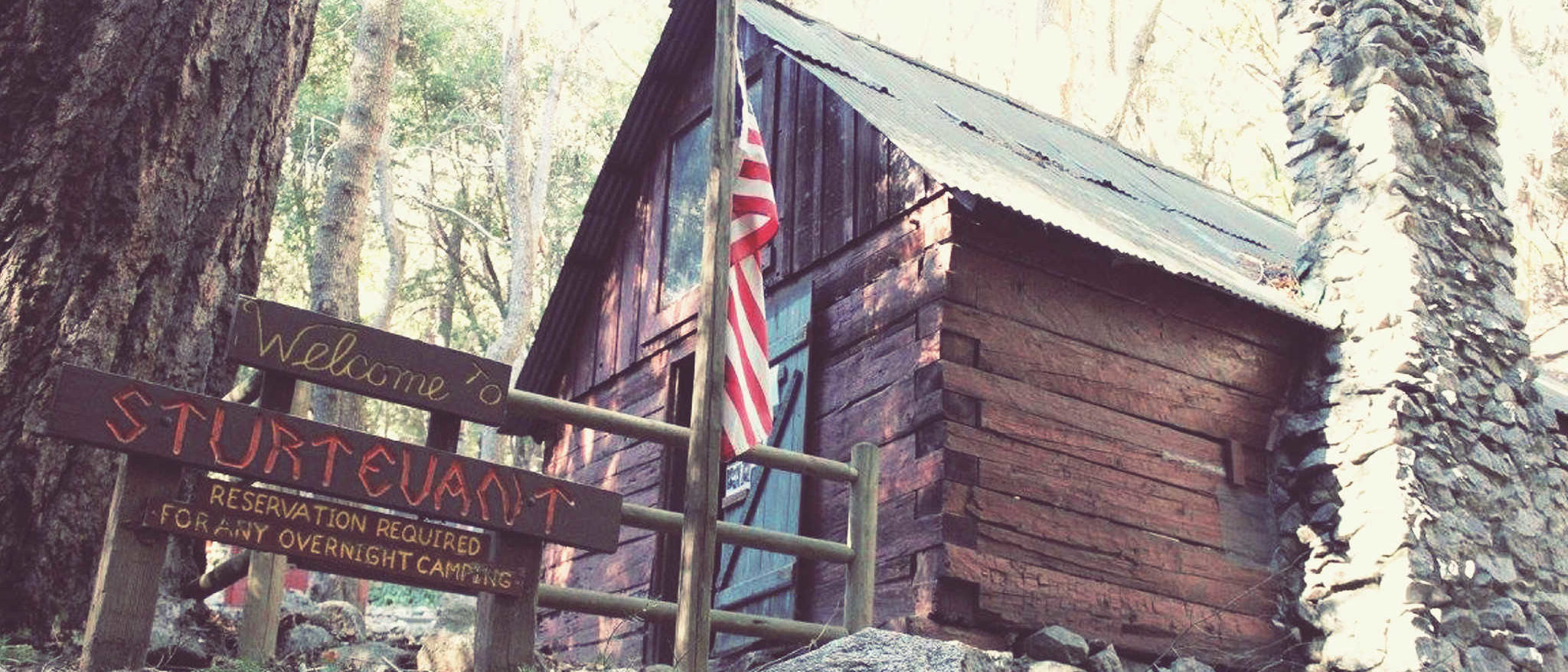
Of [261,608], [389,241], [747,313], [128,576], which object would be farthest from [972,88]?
[389,241]

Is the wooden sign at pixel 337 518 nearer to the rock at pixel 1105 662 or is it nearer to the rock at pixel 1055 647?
the rock at pixel 1055 647

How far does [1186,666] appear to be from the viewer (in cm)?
909

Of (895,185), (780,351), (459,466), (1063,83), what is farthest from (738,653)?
(1063,83)

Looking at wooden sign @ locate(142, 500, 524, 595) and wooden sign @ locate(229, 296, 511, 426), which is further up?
wooden sign @ locate(229, 296, 511, 426)

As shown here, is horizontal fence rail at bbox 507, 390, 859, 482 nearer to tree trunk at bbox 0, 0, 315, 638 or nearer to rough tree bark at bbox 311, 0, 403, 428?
tree trunk at bbox 0, 0, 315, 638

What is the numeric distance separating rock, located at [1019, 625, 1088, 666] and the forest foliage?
15.6 metres

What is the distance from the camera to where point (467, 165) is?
1182 inches

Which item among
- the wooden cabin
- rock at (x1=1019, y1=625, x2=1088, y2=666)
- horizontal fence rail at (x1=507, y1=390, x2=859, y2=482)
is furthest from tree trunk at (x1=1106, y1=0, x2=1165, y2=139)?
horizontal fence rail at (x1=507, y1=390, x2=859, y2=482)

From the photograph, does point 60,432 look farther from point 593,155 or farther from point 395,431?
point 395,431

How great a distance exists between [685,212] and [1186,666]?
18.5 ft

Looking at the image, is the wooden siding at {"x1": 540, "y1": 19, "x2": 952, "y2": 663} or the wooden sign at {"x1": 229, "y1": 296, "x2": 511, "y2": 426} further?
the wooden siding at {"x1": 540, "y1": 19, "x2": 952, "y2": 663}

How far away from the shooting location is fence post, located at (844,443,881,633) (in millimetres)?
7184

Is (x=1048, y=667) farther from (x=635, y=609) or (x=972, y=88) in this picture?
(x=972, y=88)

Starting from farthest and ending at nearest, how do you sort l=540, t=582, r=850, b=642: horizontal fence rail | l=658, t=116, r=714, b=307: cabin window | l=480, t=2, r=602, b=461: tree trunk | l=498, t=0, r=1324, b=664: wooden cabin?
l=480, t=2, r=602, b=461: tree trunk, l=658, t=116, r=714, b=307: cabin window, l=498, t=0, r=1324, b=664: wooden cabin, l=540, t=582, r=850, b=642: horizontal fence rail
